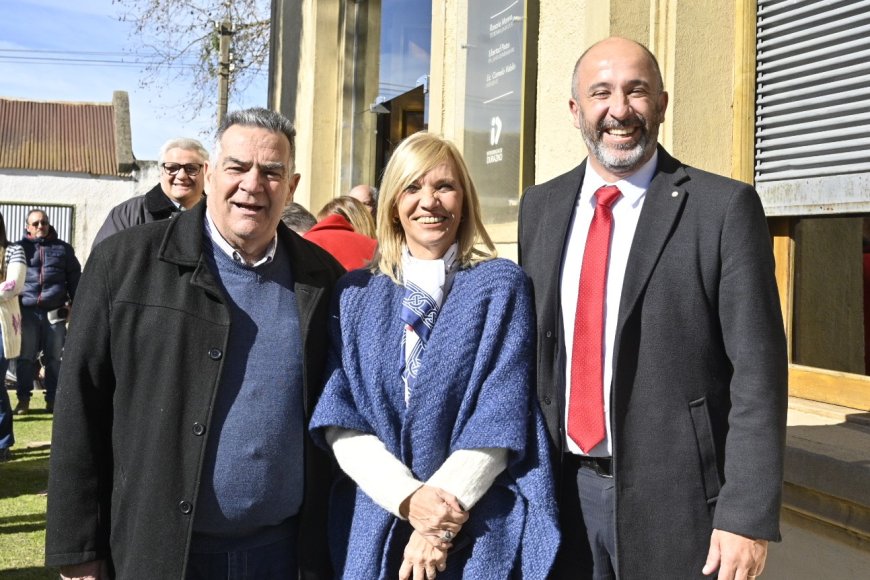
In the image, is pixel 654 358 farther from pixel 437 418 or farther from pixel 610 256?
pixel 437 418

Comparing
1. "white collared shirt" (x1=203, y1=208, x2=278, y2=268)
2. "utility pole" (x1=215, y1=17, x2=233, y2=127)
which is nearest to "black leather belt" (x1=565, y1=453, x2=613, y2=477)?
"white collared shirt" (x1=203, y1=208, x2=278, y2=268)

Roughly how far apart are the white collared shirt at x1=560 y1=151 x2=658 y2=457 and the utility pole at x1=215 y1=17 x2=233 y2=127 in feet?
48.0

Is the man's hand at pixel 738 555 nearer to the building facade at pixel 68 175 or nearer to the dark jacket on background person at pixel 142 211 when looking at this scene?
the dark jacket on background person at pixel 142 211

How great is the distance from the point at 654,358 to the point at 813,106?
2015 mm

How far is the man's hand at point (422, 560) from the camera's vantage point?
233cm

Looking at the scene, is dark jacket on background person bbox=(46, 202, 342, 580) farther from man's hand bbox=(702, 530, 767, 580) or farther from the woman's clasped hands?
man's hand bbox=(702, 530, 767, 580)

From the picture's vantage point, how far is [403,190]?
2537 mm

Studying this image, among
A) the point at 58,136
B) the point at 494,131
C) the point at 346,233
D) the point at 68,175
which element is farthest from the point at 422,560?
the point at 58,136

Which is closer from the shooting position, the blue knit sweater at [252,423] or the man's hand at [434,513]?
the man's hand at [434,513]

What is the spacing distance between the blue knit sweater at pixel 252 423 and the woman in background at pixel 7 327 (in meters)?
5.73

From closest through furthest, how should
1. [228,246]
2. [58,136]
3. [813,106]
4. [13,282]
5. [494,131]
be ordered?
[228,246], [813,106], [494,131], [13,282], [58,136]

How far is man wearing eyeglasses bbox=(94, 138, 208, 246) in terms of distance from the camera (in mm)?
4781

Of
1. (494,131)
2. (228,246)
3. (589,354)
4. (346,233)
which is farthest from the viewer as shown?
(494,131)

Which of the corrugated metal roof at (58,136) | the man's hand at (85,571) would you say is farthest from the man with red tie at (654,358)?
the corrugated metal roof at (58,136)
